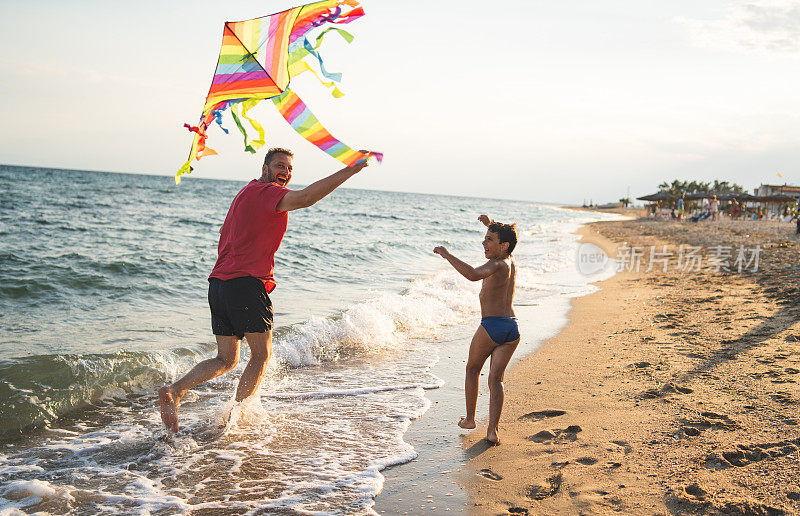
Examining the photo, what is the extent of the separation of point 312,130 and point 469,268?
4.76ft

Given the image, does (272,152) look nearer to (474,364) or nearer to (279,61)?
(279,61)

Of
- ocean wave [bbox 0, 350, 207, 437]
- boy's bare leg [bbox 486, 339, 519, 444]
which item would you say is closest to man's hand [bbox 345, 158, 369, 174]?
boy's bare leg [bbox 486, 339, 519, 444]

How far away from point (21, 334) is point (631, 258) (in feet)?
55.6

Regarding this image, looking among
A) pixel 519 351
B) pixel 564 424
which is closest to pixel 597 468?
pixel 564 424

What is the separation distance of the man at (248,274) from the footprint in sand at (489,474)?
1736mm

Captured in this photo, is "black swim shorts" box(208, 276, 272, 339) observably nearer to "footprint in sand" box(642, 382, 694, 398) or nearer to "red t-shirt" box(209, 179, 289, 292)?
"red t-shirt" box(209, 179, 289, 292)

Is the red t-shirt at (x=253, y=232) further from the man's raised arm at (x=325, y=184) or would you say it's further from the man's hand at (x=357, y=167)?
the man's hand at (x=357, y=167)

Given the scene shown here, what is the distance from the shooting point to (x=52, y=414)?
466cm

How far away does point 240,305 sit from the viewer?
12.4ft

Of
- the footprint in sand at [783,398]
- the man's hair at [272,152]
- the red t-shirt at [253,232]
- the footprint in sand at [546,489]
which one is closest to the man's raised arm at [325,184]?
the red t-shirt at [253,232]

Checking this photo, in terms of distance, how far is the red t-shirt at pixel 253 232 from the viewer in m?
3.66

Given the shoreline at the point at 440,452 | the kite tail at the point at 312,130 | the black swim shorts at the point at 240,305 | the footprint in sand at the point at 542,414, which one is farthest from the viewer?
the footprint in sand at the point at 542,414

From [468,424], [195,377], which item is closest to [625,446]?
[468,424]

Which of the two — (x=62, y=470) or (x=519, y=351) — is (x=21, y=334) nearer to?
(x=62, y=470)
